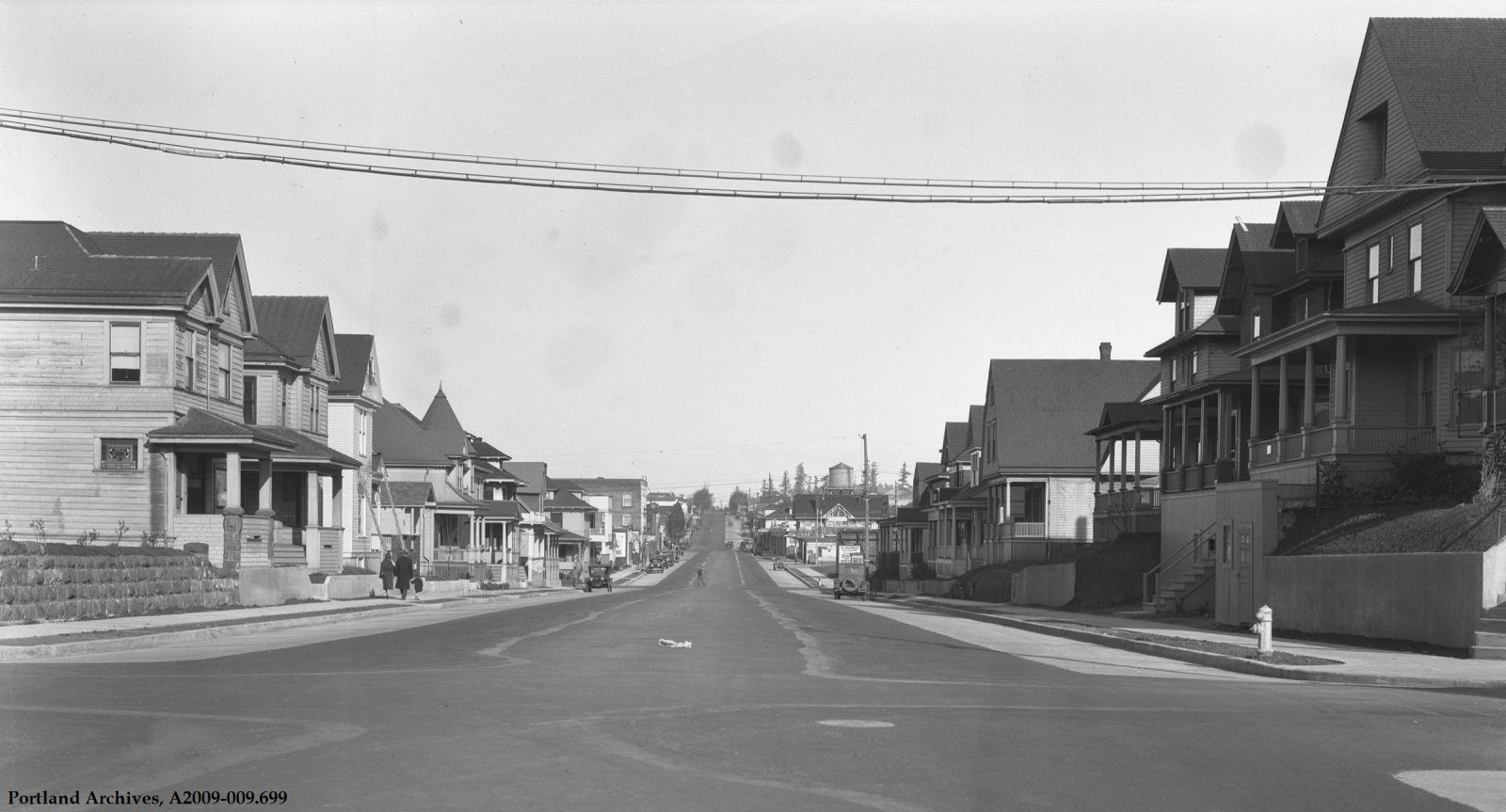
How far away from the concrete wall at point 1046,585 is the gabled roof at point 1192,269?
1107 centimetres

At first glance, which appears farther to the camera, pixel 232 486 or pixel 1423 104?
pixel 232 486

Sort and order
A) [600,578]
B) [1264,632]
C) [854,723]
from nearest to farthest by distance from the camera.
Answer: [854,723] → [1264,632] → [600,578]

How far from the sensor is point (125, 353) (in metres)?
37.6

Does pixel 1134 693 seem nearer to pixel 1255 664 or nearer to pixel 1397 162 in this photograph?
pixel 1255 664

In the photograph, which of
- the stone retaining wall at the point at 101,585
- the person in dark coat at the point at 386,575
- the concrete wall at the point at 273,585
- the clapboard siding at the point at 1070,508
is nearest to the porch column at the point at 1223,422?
the clapboard siding at the point at 1070,508

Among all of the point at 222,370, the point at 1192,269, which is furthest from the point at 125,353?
the point at 1192,269

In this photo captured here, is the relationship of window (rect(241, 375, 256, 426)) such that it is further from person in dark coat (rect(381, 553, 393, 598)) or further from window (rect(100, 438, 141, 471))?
window (rect(100, 438, 141, 471))

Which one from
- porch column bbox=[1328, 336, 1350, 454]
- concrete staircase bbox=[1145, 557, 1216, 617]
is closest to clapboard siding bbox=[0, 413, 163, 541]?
concrete staircase bbox=[1145, 557, 1216, 617]

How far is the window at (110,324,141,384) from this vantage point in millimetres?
37500

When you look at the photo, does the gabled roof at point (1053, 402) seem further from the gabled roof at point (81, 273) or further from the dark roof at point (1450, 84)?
the gabled roof at point (81, 273)

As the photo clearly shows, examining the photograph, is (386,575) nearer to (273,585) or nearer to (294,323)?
(294,323)

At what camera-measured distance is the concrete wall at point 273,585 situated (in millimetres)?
37062

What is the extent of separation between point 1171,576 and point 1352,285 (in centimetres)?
893

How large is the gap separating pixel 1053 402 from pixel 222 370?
1687 inches
